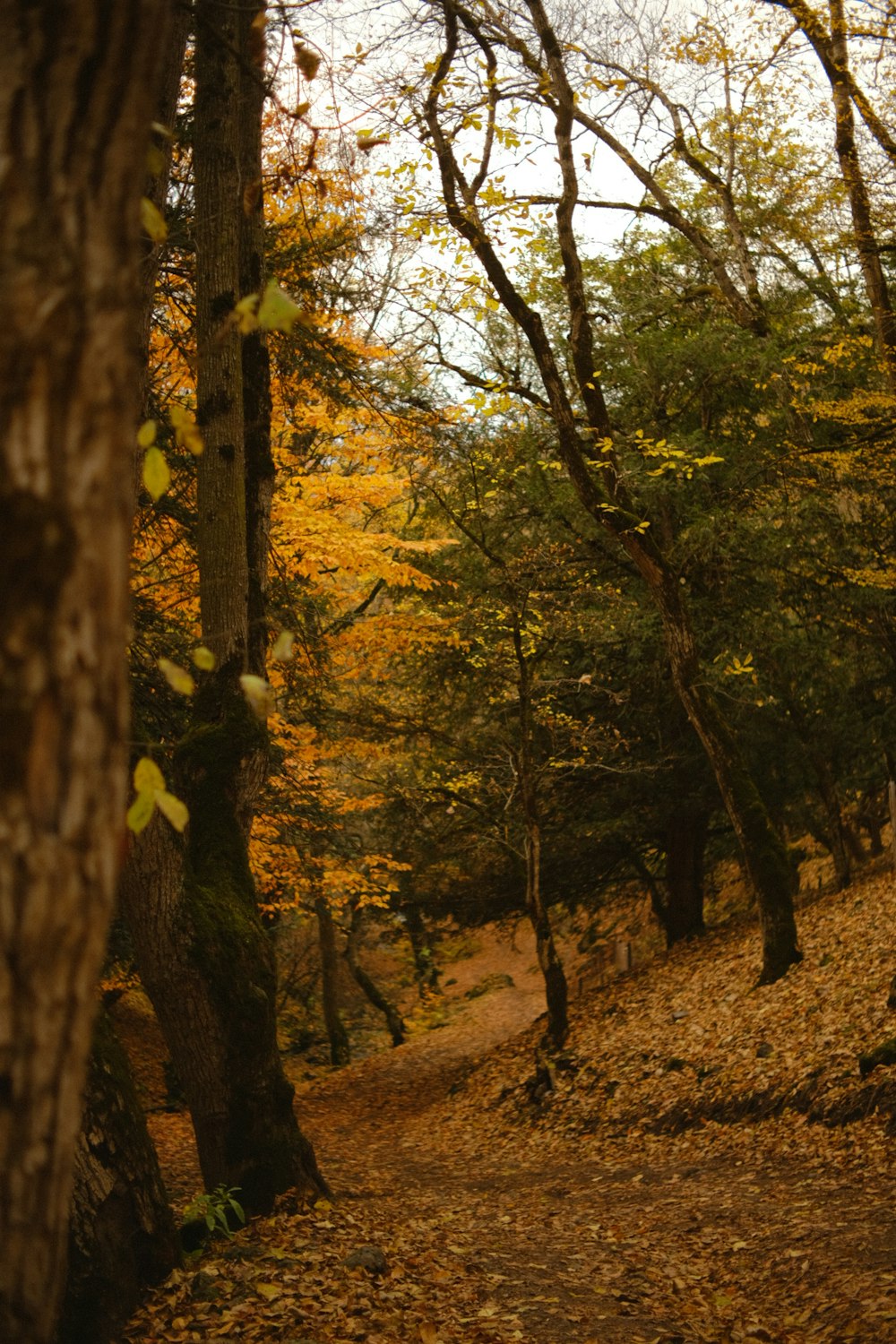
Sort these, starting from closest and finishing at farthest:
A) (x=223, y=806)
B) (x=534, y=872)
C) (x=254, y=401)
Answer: (x=223, y=806) < (x=254, y=401) < (x=534, y=872)

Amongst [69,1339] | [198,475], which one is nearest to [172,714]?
[198,475]

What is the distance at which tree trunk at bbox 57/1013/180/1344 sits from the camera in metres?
4.64

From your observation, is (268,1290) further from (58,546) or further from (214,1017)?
(58,546)

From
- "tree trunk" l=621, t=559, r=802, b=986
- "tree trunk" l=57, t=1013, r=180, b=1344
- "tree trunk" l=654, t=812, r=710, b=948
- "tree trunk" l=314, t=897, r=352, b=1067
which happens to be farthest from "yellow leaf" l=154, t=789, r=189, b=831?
"tree trunk" l=314, t=897, r=352, b=1067

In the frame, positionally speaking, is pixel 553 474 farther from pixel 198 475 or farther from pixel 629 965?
pixel 198 475

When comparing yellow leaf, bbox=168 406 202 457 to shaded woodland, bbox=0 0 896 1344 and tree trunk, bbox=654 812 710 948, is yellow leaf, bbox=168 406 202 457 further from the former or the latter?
tree trunk, bbox=654 812 710 948

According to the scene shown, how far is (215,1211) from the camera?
563cm

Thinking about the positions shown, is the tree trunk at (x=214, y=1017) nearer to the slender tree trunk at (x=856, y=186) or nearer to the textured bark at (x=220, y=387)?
the textured bark at (x=220, y=387)

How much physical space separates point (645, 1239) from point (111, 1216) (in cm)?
341

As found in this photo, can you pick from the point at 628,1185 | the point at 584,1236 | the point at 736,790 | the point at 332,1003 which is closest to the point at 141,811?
the point at 584,1236

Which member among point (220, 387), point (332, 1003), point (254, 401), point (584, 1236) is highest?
point (254, 401)

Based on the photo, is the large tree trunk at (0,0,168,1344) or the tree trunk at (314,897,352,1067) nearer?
the large tree trunk at (0,0,168,1344)

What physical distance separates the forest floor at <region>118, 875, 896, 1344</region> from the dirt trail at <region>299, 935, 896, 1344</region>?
0.8 inches

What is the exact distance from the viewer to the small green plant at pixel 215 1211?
559 centimetres
